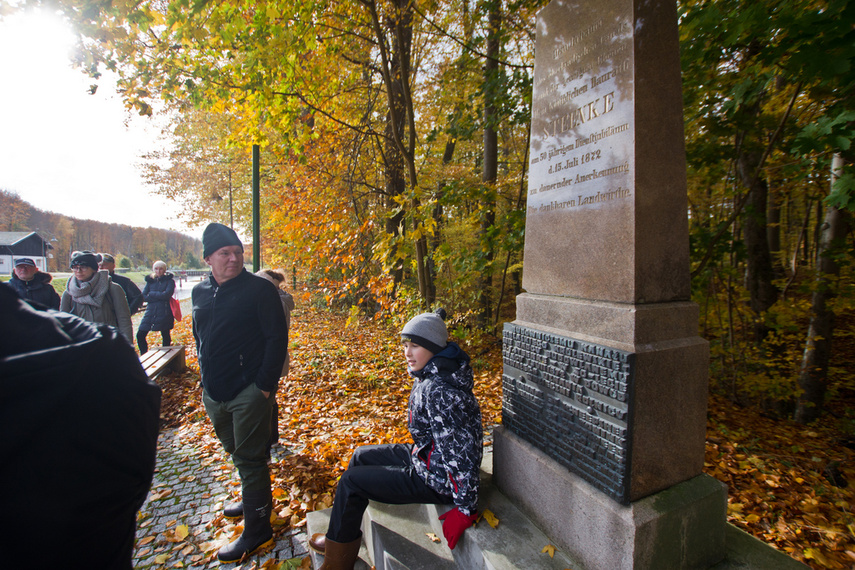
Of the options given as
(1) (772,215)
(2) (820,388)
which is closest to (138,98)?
(2) (820,388)

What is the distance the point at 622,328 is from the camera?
1841 mm

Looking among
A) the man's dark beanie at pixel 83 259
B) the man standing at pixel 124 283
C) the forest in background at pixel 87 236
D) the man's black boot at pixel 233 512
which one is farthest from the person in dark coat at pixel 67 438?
the man standing at pixel 124 283

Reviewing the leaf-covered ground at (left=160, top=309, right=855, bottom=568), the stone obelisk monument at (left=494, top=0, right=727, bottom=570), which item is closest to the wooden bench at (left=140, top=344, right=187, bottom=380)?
the leaf-covered ground at (left=160, top=309, right=855, bottom=568)

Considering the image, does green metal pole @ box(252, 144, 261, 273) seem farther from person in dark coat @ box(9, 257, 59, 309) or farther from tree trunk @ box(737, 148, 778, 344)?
tree trunk @ box(737, 148, 778, 344)

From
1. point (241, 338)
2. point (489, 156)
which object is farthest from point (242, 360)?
point (489, 156)

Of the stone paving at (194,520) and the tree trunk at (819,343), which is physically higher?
the tree trunk at (819,343)

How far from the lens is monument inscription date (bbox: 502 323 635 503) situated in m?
1.79

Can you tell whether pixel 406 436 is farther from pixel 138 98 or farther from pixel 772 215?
pixel 772 215

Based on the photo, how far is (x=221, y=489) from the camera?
3438 mm

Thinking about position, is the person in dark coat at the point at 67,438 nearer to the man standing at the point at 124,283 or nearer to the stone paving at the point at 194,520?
the stone paving at the point at 194,520

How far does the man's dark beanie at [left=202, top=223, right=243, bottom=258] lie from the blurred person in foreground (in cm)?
141

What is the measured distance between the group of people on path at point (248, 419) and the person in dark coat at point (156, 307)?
17.0ft

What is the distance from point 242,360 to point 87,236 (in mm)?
30490

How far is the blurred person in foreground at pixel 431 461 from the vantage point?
209 cm
